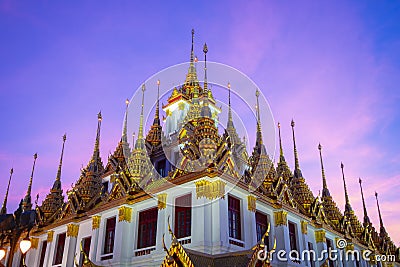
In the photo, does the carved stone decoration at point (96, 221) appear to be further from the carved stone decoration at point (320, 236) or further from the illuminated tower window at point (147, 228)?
the carved stone decoration at point (320, 236)

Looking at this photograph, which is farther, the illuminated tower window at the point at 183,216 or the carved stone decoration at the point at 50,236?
the carved stone decoration at the point at 50,236

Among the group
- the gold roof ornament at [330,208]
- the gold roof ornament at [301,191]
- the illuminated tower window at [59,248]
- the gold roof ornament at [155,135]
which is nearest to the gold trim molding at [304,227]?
the gold roof ornament at [301,191]

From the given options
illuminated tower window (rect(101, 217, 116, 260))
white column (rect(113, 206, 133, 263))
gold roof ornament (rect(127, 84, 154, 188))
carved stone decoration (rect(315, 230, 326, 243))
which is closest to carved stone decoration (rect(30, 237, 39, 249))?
illuminated tower window (rect(101, 217, 116, 260))

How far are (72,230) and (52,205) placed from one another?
599 centimetres

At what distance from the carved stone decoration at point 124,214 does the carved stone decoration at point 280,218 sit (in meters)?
7.80

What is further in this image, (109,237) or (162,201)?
(109,237)

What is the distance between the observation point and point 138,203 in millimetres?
21484

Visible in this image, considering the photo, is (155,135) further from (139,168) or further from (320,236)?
(320,236)

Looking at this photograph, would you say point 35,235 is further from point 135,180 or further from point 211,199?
point 211,199

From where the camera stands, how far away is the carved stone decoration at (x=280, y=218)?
70.9 ft

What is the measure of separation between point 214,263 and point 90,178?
1488 centimetres

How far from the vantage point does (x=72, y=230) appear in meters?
24.7

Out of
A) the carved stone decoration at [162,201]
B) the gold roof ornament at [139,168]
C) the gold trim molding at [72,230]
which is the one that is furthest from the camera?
the gold trim molding at [72,230]

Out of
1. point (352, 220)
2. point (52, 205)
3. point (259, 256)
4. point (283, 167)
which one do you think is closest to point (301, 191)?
point (283, 167)
